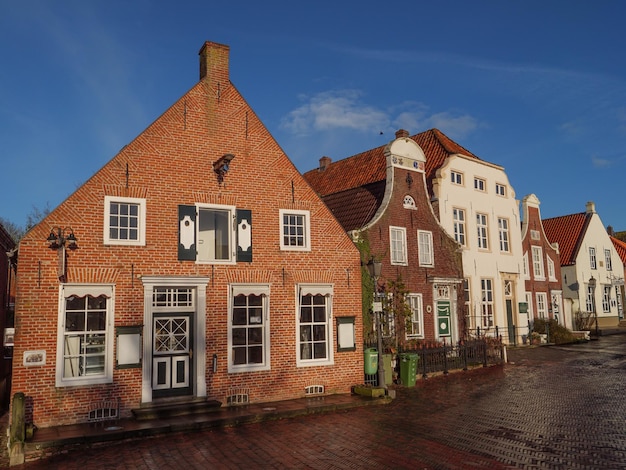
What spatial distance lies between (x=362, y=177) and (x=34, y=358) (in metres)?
17.8

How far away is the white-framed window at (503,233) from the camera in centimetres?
2822

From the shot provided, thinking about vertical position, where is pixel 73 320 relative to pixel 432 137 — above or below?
below

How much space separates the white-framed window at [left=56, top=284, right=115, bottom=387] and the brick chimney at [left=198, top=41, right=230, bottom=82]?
21.0ft

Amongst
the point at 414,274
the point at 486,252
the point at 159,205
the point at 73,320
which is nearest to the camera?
the point at 73,320

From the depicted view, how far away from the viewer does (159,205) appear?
44.0 ft

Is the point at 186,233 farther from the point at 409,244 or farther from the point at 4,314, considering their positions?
the point at 409,244

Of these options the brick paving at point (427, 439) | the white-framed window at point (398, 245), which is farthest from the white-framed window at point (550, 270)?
the brick paving at point (427, 439)

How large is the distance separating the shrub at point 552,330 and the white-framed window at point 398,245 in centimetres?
1357

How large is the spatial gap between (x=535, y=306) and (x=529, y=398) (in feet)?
58.9

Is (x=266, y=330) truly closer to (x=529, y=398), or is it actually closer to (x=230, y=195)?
(x=230, y=195)

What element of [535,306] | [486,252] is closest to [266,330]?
[486,252]

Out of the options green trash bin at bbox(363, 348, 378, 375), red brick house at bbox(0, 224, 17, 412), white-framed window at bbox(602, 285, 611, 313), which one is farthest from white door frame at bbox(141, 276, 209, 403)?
white-framed window at bbox(602, 285, 611, 313)

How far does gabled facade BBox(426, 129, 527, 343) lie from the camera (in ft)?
83.0

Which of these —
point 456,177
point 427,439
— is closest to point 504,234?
point 456,177
